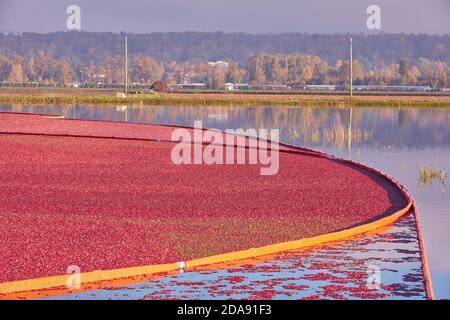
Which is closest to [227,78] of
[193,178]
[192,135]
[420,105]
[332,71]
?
[332,71]

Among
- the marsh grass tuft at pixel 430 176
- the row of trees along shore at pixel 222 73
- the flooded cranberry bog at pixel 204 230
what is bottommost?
the marsh grass tuft at pixel 430 176

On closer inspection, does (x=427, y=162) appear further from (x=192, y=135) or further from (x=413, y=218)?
(x=413, y=218)

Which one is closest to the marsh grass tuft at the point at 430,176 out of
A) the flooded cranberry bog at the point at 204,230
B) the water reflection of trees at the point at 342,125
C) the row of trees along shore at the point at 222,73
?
the flooded cranberry bog at the point at 204,230

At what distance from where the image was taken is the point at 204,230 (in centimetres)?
1282

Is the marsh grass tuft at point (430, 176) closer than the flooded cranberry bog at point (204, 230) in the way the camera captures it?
No

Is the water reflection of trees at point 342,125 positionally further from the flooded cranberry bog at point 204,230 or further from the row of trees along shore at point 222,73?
the row of trees along shore at point 222,73

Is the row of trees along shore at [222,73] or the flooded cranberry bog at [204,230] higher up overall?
the row of trees along shore at [222,73]

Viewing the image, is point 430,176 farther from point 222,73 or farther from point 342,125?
point 222,73

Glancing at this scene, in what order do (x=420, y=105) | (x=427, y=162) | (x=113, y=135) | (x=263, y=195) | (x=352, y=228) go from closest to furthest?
1. (x=352, y=228)
2. (x=263, y=195)
3. (x=427, y=162)
4. (x=113, y=135)
5. (x=420, y=105)

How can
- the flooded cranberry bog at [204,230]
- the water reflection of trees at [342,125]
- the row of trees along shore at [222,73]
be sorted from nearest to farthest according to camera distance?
the flooded cranberry bog at [204,230] < the water reflection of trees at [342,125] < the row of trees along shore at [222,73]

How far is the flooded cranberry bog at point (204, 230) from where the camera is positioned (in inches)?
388

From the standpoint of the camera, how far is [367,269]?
1077cm

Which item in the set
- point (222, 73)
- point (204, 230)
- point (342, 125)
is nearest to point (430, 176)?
point (204, 230)

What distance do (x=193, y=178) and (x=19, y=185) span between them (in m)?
3.16
